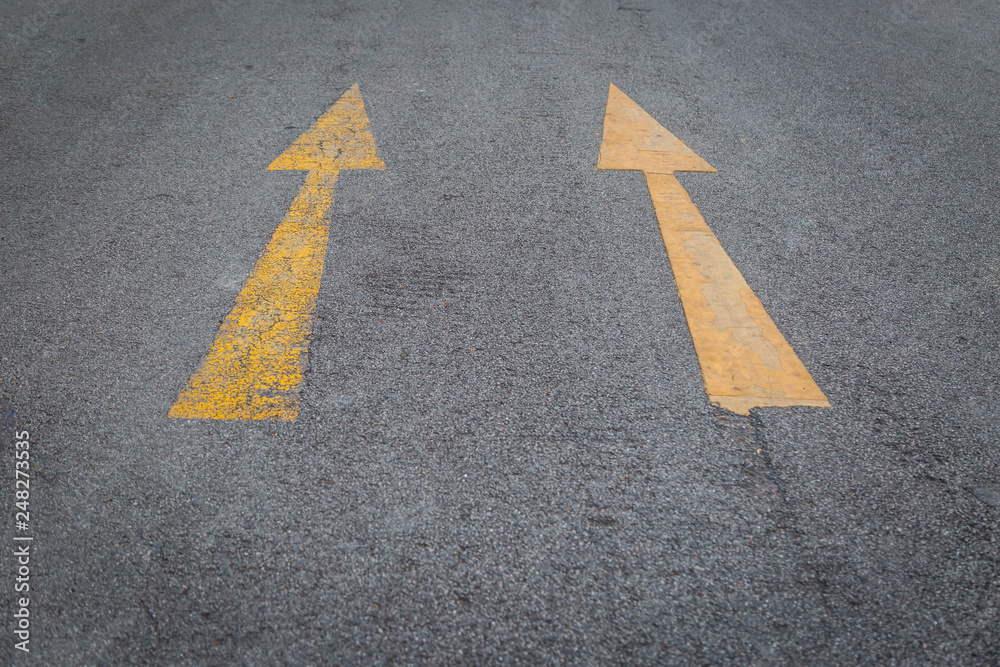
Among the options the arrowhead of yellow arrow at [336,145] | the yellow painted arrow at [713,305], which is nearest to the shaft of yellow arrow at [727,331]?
the yellow painted arrow at [713,305]

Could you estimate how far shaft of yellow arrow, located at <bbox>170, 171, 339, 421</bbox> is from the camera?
86.0 inches

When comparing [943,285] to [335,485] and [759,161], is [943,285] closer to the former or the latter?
[759,161]

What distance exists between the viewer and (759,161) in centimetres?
361

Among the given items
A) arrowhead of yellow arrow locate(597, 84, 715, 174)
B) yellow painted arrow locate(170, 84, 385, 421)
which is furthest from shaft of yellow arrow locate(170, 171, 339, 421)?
arrowhead of yellow arrow locate(597, 84, 715, 174)

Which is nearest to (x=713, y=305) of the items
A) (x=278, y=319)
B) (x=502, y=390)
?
(x=502, y=390)

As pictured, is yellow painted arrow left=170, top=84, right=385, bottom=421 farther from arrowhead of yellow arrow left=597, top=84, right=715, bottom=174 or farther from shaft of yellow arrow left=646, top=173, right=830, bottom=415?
shaft of yellow arrow left=646, top=173, right=830, bottom=415

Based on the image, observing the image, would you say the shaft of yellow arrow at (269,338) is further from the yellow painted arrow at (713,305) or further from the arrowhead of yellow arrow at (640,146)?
the arrowhead of yellow arrow at (640,146)

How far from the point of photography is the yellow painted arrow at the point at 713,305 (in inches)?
89.4

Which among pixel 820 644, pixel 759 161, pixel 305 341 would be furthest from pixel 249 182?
pixel 820 644

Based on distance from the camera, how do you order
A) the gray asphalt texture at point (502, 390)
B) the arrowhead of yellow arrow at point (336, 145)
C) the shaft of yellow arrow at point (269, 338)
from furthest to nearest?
the arrowhead of yellow arrow at point (336, 145) → the shaft of yellow arrow at point (269, 338) → the gray asphalt texture at point (502, 390)

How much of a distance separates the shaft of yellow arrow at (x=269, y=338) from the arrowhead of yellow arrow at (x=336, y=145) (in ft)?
1.64

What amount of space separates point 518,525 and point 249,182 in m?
2.40

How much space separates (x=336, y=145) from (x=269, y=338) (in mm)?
1648

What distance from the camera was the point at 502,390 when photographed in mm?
2248
